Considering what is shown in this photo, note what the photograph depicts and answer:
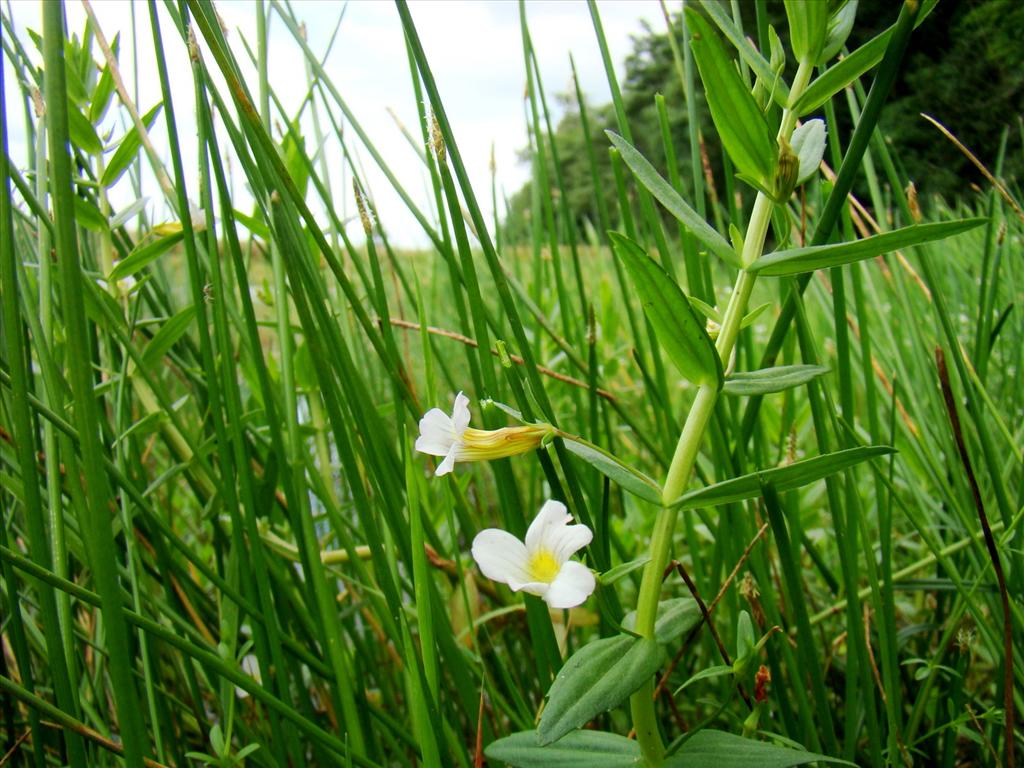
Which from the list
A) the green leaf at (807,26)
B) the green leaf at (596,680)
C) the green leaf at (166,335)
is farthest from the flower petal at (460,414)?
the green leaf at (166,335)

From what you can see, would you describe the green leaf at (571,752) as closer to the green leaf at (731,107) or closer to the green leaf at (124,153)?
the green leaf at (731,107)

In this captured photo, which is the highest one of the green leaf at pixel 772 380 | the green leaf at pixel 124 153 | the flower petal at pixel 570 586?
the green leaf at pixel 124 153

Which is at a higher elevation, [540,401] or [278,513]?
[540,401]

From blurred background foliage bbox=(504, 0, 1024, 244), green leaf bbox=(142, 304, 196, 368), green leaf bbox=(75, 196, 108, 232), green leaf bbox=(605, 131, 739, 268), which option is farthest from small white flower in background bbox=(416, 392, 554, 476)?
blurred background foliage bbox=(504, 0, 1024, 244)

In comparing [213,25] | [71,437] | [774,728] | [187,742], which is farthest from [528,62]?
[187,742]

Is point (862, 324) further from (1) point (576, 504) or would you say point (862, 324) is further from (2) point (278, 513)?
(2) point (278, 513)

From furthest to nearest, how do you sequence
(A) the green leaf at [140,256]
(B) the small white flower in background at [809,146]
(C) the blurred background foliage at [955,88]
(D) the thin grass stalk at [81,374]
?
1. (C) the blurred background foliage at [955,88]
2. (A) the green leaf at [140,256]
3. (B) the small white flower in background at [809,146]
4. (D) the thin grass stalk at [81,374]
